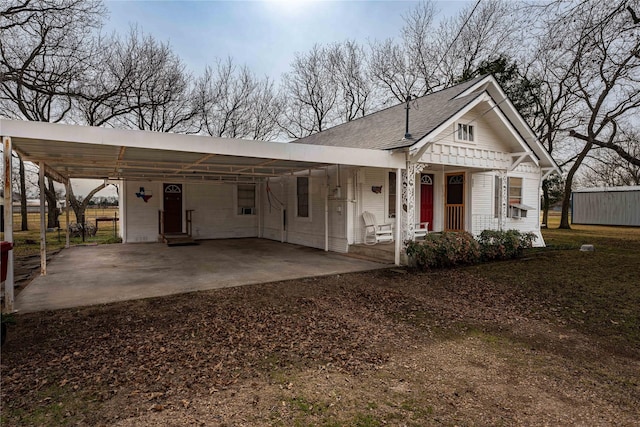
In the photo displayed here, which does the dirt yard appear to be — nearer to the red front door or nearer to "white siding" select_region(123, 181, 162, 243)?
the red front door

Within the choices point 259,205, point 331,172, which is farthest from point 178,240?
point 331,172

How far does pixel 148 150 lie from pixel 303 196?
673 cm

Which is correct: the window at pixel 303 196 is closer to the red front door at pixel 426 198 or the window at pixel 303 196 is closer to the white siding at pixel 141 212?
the red front door at pixel 426 198

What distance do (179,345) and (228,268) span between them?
4.50 metres

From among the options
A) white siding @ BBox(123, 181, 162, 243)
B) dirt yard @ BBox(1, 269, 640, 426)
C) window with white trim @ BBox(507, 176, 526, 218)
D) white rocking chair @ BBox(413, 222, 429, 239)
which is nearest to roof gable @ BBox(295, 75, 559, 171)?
window with white trim @ BBox(507, 176, 526, 218)

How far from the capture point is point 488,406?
9.02 feet

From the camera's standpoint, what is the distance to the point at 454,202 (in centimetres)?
1248

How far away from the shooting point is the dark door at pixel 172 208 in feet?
46.7

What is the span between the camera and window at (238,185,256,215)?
1568 centimetres

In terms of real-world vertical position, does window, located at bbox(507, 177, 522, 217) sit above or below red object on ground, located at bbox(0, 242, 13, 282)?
above

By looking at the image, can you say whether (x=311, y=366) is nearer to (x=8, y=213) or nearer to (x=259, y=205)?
(x=8, y=213)

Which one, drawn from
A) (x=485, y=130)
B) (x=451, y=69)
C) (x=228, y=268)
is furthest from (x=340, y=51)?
(x=228, y=268)

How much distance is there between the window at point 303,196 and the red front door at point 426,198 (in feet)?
13.0

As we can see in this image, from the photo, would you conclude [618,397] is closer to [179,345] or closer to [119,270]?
[179,345]
